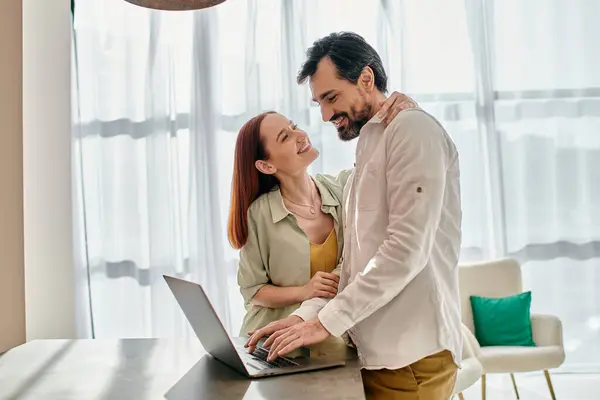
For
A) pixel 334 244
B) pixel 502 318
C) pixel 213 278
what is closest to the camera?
pixel 334 244

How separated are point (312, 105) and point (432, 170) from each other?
2.83 m

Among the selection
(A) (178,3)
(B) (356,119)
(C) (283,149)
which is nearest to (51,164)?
(C) (283,149)

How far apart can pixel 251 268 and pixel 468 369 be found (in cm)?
166

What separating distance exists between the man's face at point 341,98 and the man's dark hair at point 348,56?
0.02 m

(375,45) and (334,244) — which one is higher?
(375,45)

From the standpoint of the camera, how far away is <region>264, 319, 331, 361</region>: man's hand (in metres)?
1.42

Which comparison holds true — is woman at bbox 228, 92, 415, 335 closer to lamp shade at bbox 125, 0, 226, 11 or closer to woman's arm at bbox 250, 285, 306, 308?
woman's arm at bbox 250, 285, 306, 308

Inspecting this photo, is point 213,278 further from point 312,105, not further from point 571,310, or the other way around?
point 571,310

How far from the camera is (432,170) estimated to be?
59.0 inches

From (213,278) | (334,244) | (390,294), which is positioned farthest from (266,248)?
(213,278)

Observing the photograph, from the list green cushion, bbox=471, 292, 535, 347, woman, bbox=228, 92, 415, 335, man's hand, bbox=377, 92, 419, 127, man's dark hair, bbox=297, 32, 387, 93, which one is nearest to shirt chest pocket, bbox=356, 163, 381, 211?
man's hand, bbox=377, 92, 419, 127

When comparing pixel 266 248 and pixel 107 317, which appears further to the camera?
pixel 107 317

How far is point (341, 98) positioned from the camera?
1.80 m

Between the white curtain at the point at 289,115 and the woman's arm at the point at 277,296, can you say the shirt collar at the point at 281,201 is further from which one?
the white curtain at the point at 289,115
